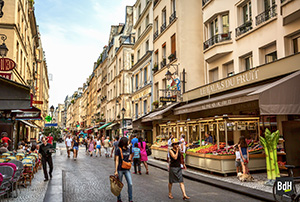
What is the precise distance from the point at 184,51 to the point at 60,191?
1511cm

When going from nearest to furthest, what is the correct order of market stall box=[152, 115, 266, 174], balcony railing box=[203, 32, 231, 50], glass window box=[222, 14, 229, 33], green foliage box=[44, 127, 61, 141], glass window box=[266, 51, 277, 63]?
market stall box=[152, 115, 266, 174] → glass window box=[266, 51, 277, 63] → balcony railing box=[203, 32, 231, 50] → glass window box=[222, 14, 229, 33] → green foliage box=[44, 127, 61, 141]

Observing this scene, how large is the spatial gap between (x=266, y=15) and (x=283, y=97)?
560 centimetres

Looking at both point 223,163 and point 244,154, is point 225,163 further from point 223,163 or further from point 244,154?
point 244,154

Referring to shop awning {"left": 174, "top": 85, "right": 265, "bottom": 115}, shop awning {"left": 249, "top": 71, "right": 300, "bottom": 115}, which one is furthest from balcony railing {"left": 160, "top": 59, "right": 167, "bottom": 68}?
shop awning {"left": 249, "top": 71, "right": 300, "bottom": 115}

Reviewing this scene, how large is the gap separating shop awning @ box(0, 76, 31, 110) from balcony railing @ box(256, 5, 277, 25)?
1121 centimetres

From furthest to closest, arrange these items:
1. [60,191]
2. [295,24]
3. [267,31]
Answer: [267,31] → [295,24] → [60,191]

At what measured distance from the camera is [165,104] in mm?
23391

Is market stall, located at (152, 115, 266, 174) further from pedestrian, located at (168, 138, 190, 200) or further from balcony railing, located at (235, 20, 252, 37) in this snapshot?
balcony railing, located at (235, 20, 252, 37)

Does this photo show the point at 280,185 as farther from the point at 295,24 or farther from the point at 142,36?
the point at 142,36

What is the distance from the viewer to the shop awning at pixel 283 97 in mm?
9719

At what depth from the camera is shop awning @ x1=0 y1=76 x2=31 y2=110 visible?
254 inches

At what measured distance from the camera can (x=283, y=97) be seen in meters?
9.80

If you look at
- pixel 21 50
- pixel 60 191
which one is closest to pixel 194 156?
pixel 60 191

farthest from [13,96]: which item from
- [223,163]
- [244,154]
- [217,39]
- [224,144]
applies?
[217,39]
